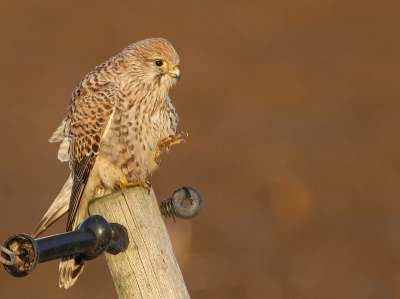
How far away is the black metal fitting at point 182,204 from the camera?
359 centimetres

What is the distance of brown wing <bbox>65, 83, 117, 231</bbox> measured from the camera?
15.8 ft

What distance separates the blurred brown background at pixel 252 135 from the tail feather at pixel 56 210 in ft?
11.1

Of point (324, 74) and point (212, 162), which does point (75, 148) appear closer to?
point (212, 162)

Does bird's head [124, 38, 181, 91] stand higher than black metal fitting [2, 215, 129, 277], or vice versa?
bird's head [124, 38, 181, 91]

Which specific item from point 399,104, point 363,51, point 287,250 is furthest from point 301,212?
point 363,51

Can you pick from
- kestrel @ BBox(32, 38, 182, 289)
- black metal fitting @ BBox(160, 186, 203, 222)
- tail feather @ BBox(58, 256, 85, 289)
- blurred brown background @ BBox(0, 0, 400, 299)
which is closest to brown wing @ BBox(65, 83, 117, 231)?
kestrel @ BBox(32, 38, 182, 289)

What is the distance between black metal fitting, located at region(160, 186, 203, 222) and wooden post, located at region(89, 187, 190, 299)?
102 mm

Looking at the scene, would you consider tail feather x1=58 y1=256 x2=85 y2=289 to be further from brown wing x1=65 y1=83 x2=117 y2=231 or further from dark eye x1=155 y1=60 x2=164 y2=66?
dark eye x1=155 y1=60 x2=164 y2=66

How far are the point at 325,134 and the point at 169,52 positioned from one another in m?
5.54

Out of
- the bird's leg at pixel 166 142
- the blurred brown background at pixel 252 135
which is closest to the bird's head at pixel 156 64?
the bird's leg at pixel 166 142

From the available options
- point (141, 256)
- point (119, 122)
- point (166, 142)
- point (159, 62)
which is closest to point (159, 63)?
point (159, 62)

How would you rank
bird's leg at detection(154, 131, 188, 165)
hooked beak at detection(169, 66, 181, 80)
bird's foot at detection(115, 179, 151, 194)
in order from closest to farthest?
bird's foot at detection(115, 179, 151, 194)
bird's leg at detection(154, 131, 188, 165)
hooked beak at detection(169, 66, 181, 80)

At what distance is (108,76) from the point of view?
196 inches

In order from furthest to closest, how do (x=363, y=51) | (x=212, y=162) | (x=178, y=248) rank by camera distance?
(x=363, y=51) → (x=212, y=162) → (x=178, y=248)
